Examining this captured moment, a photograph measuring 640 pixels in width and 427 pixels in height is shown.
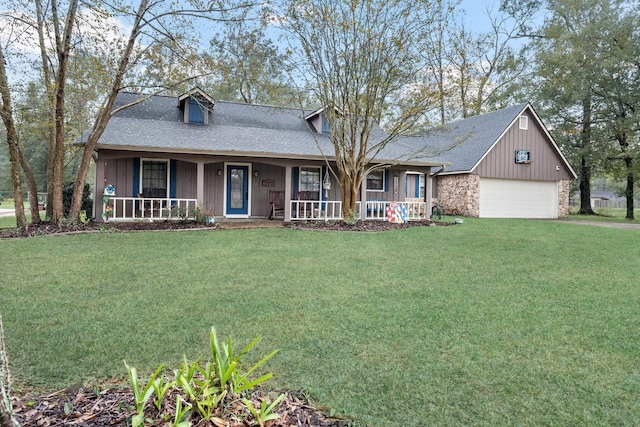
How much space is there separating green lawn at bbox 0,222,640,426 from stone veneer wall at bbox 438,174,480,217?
10.8 meters

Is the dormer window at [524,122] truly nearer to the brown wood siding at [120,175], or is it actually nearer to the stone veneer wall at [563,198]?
the stone veneer wall at [563,198]

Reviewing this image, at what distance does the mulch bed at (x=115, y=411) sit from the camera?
1881mm

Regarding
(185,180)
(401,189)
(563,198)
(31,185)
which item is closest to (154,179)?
(185,180)

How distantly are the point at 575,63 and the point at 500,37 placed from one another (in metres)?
8.71

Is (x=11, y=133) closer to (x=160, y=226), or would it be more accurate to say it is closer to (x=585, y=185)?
(x=160, y=226)

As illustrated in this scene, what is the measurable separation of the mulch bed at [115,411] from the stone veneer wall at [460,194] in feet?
55.8

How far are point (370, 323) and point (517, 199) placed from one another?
57.9 feet

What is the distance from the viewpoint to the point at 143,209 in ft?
35.6

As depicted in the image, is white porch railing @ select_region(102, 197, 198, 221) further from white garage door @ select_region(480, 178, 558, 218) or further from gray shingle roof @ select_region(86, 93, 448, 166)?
white garage door @ select_region(480, 178, 558, 218)

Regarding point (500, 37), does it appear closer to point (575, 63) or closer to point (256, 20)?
point (575, 63)

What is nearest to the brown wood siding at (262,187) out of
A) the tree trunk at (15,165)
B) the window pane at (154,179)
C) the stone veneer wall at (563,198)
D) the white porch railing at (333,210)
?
the white porch railing at (333,210)

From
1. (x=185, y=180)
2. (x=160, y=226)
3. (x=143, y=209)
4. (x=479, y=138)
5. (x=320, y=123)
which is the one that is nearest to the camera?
(x=160, y=226)

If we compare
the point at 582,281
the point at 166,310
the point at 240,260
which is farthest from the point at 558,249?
the point at 166,310

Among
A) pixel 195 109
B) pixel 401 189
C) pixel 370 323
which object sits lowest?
pixel 370 323
